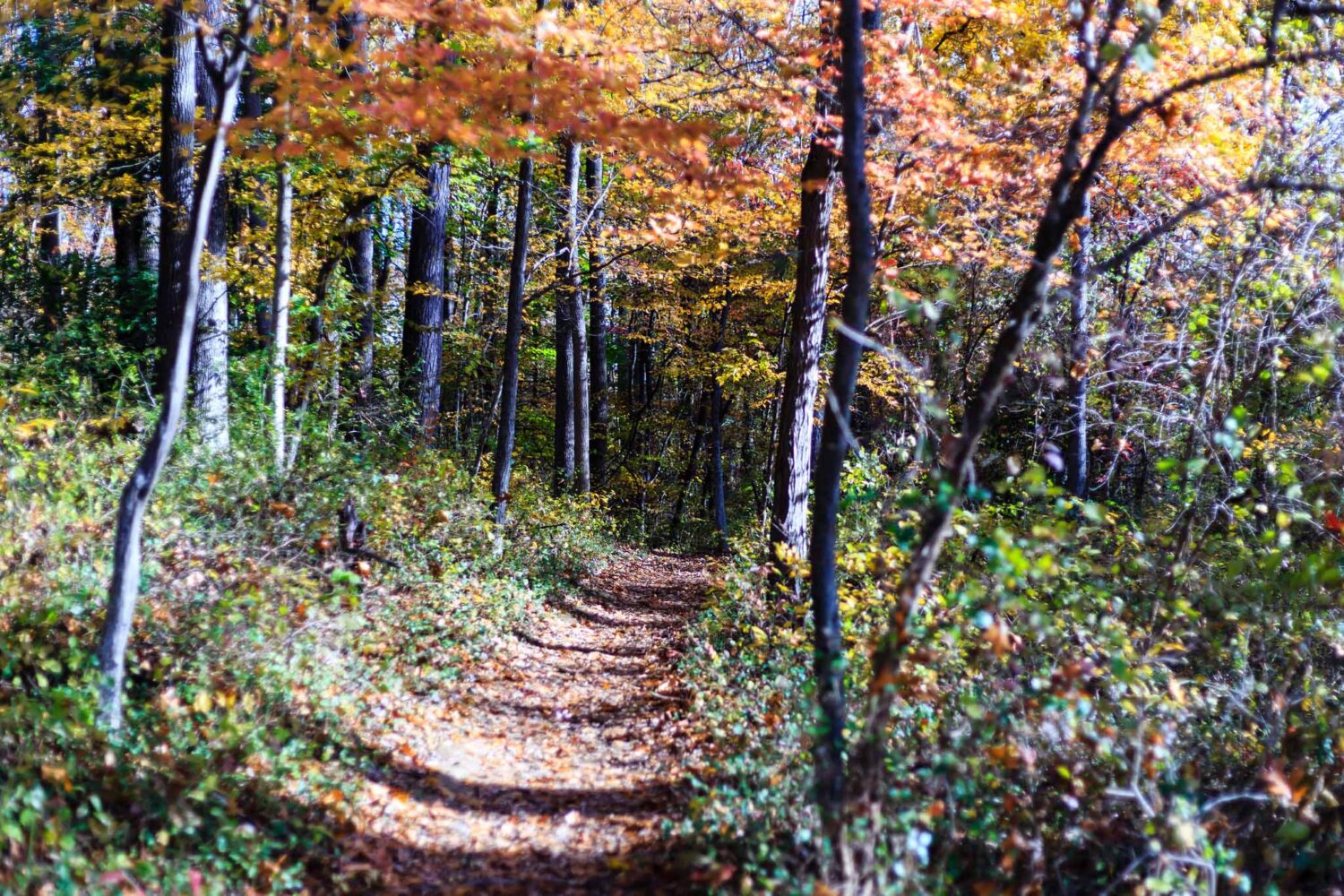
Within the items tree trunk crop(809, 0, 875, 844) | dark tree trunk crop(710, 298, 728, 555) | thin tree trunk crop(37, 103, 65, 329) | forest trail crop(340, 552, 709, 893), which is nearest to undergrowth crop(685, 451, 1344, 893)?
tree trunk crop(809, 0, 875, 844)

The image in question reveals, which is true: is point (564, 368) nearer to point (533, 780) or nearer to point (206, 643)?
point (533, 780)

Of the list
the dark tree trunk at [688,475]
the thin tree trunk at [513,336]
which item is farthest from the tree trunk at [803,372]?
the dark tree trunk at [688,475]

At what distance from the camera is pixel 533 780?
5336 millimetres

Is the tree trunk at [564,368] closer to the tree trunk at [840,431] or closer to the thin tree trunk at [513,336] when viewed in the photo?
the thin tree trunk at [513,336]

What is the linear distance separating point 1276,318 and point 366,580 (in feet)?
25.6

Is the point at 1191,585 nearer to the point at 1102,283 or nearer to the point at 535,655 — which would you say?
the point at 535,655

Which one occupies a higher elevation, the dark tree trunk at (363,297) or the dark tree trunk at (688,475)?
the dark tree trunk at (363,297)

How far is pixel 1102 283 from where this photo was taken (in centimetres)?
1074

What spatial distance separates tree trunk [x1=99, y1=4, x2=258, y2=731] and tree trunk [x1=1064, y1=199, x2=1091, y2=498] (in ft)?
19.7

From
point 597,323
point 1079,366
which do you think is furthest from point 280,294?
point 597,323

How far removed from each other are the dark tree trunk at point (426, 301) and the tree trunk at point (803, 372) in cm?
545

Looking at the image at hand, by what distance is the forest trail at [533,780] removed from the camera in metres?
4.12

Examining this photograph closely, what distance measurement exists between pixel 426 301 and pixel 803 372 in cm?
604

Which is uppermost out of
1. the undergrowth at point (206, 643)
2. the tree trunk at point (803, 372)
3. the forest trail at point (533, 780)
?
the tree trunk at point (803, 372)
